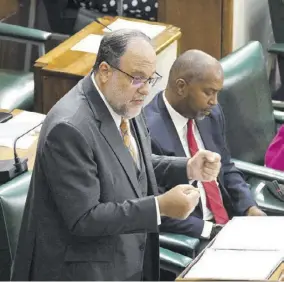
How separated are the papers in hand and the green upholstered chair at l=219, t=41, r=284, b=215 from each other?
0.81 m

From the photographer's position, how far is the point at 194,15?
4699mm

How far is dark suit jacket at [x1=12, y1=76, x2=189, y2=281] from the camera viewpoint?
86.6 inches

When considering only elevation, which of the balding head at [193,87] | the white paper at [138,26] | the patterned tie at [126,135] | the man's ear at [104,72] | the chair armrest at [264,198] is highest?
the man's ear at [104,72]

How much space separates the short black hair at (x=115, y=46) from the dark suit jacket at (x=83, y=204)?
0.32ft

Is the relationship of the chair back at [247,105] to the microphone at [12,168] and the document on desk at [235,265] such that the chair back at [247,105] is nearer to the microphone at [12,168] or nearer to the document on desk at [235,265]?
the microphone at [12,168]

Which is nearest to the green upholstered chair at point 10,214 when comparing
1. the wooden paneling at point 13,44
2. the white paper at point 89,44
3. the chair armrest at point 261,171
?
the chair armrest at point 261,171

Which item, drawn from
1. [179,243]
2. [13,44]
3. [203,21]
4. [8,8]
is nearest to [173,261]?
[179,243]

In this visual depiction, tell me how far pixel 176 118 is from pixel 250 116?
0.75m

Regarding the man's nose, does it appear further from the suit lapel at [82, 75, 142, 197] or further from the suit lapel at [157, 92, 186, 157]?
the suit lapel at [157, 92, 186, 157]

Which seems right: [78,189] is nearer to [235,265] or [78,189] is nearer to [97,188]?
[97,188]

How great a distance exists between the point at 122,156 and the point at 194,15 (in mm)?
2531

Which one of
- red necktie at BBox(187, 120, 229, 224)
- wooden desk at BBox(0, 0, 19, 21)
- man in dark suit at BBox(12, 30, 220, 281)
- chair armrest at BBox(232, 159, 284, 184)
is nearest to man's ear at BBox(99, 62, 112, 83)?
man in dark suit at BBox(12, 30, 220, 281)

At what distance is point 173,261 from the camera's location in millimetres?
2795

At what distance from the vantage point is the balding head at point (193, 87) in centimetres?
306
